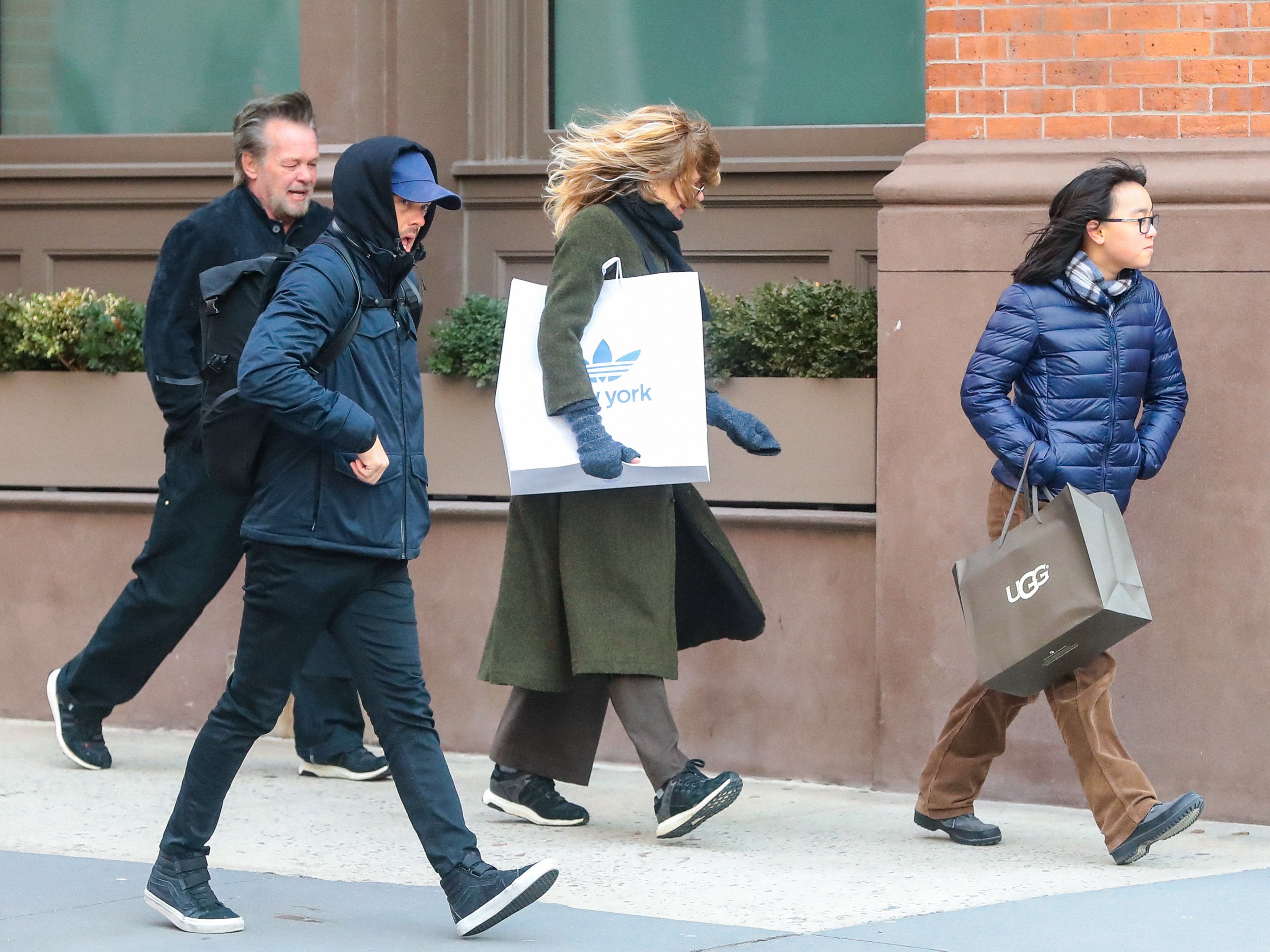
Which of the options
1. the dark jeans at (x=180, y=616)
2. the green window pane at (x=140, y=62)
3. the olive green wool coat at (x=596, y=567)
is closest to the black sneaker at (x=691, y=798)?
the olive green wool coat at (x=596, y=567)

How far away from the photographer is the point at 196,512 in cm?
602

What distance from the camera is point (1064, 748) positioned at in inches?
227

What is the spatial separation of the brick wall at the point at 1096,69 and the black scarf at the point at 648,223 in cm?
117

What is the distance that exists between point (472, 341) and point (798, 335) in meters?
1.23

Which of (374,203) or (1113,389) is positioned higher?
(374,203)

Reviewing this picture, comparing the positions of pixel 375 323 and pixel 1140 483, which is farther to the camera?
pixel 1140 483

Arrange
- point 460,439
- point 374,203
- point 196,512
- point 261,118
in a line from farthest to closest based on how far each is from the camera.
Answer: point 460,439
point 196,512
point 261,118
point 374,203

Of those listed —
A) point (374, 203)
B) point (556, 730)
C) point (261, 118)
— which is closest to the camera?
point (374, 203)

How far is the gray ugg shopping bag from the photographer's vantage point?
15.3 feet

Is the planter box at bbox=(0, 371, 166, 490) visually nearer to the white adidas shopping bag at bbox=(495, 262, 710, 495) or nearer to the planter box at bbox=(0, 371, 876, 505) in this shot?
the planter box at bbox=(0, 371, 876, 505)

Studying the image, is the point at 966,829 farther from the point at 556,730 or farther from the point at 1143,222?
the point at 1143,222

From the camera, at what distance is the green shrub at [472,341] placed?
660 centimetres

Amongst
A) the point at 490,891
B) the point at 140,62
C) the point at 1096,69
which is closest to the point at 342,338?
the point at 490,891

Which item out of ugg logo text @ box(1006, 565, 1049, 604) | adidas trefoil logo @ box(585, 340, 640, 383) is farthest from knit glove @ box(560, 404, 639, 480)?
ugg logo text @ box(1006, 565, 1049, 604)
